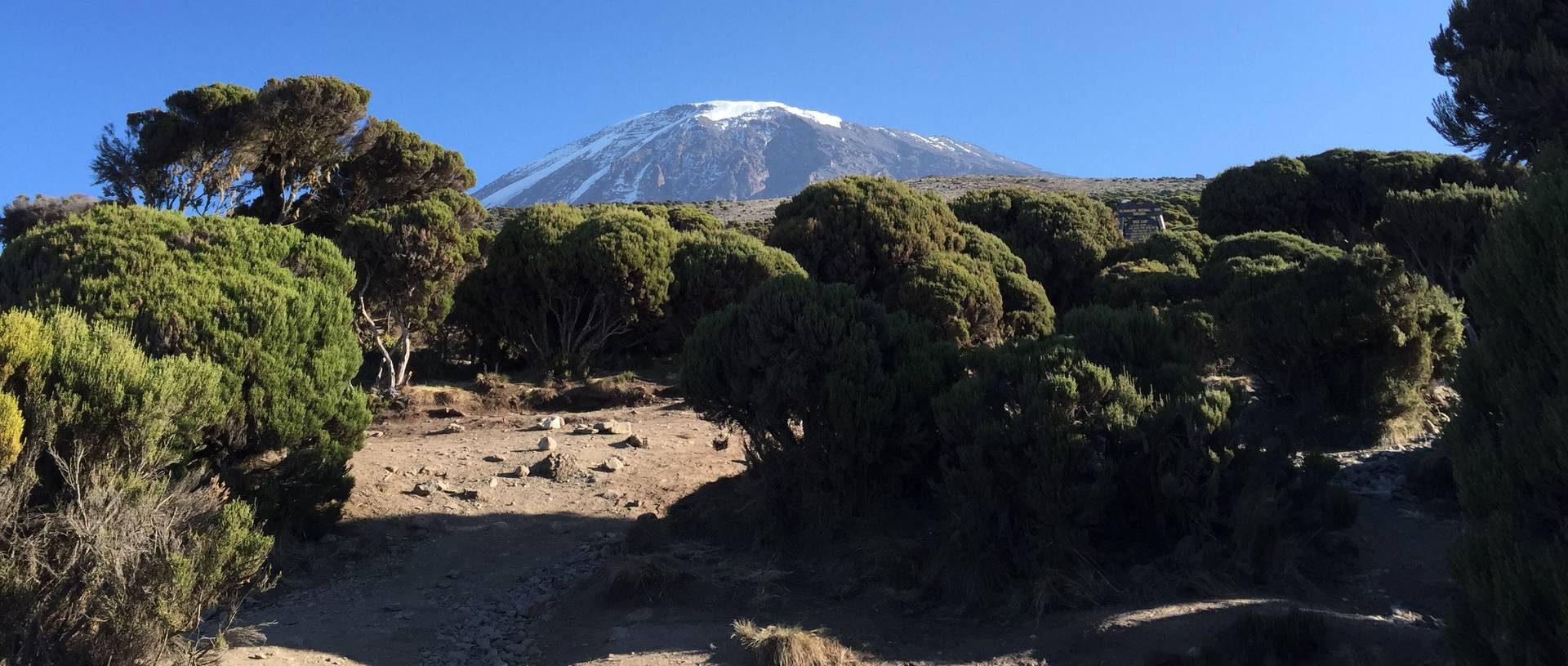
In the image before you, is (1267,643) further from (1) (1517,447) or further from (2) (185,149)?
(2) (185,149)

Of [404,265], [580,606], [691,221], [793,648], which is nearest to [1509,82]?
[793,648]

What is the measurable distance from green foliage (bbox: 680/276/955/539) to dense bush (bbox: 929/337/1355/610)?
0.85 m

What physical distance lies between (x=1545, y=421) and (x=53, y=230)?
35.5ft

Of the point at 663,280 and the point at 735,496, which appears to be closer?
the point at 735,496

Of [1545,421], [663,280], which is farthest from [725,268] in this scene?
[1545,421]

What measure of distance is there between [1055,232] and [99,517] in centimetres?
1929

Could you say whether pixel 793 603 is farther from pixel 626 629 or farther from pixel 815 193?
pixel 815 193

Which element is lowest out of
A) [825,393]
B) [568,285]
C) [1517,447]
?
[825,393]

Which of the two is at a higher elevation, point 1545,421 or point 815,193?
point 815,193

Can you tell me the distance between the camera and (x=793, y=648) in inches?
211

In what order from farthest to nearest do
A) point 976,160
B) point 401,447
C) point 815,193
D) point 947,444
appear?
point 976,160
point 815,193
point 401,447
point 947,444

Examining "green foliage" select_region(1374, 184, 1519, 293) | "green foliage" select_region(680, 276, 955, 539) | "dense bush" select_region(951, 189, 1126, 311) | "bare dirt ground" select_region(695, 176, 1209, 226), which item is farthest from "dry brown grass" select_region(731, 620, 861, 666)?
"bare dirt ground" select_region(695, 176, 1209, 226)

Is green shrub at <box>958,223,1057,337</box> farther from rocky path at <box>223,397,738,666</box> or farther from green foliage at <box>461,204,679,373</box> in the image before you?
rocky path at <box>223,397,738,666</box>

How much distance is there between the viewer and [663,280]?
15.5m
